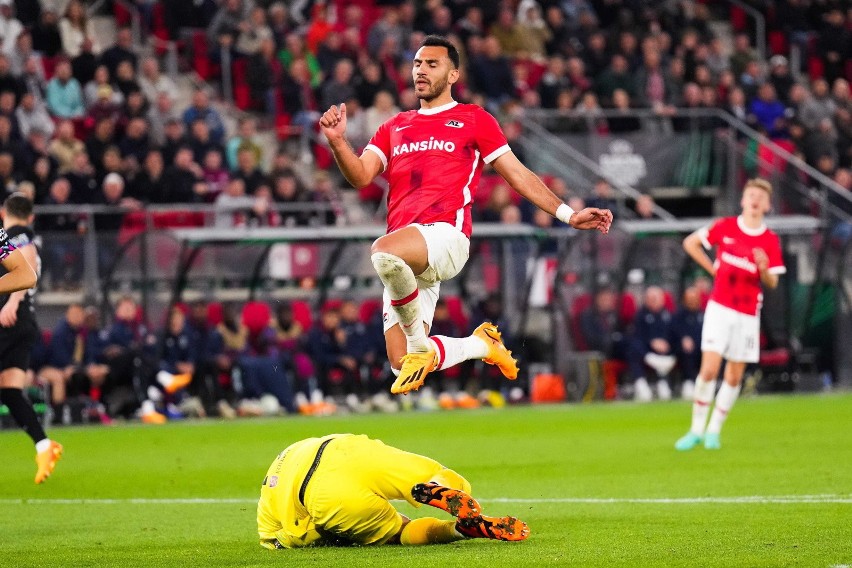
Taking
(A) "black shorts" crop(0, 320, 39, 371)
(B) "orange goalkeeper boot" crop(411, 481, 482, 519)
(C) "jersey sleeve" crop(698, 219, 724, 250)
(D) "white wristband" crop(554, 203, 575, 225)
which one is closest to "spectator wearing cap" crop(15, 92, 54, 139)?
(A) "black shorts" crop(0, 320, 39, 371)

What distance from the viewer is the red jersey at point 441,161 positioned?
375 inches

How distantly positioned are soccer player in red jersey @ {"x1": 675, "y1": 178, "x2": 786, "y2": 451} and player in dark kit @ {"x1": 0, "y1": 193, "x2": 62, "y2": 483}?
6.16m

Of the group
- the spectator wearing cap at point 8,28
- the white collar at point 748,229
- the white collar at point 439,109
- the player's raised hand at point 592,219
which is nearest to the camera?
the player's raised hand at point 592,219

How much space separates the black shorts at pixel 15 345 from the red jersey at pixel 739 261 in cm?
650

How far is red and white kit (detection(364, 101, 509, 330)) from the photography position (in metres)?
9.50

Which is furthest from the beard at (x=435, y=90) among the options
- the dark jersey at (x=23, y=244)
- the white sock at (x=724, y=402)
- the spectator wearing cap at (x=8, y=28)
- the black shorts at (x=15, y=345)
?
the spectator wearing cap at (x=8, y=28)

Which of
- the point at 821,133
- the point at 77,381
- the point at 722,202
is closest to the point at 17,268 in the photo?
the point at 77,381

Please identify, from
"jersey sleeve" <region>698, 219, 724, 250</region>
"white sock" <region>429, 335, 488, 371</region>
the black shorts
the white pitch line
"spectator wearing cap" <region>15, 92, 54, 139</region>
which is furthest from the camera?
"spectator wearing cap" <region>15, 92, 54, 139</region>

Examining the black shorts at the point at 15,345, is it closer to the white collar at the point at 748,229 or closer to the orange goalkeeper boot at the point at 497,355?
the orange goalkeeper boot at the point at 497,355

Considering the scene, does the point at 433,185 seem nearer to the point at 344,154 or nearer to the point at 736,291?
the point at 344,154

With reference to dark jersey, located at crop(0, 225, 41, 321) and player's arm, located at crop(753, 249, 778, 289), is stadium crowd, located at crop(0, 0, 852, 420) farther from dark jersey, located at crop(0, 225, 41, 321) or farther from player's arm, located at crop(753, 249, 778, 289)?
player's arm, located at crop(753, 249, 778, 289)

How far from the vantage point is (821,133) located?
28750 millimetres

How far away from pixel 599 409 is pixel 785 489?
1058 centimetres

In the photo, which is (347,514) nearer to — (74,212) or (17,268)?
(17,268)
